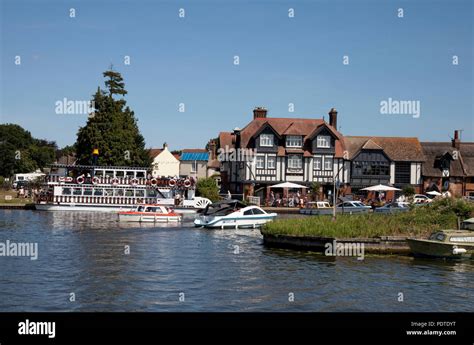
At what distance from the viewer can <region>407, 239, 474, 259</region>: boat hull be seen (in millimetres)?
30766

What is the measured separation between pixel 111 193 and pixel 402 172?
39.7 metres

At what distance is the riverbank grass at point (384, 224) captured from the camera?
34.0 m

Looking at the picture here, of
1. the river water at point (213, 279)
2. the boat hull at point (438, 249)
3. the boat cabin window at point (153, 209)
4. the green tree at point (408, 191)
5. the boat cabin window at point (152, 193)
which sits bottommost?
the river water at point (213, 279)

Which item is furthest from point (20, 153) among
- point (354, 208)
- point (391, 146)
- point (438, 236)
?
point (438, 236)

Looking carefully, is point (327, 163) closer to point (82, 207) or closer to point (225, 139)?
point (225, 139)

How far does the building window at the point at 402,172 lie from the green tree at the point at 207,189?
25656mm

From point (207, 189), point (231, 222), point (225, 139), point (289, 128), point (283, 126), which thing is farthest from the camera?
point (225, 139)

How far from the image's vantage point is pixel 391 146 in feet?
273

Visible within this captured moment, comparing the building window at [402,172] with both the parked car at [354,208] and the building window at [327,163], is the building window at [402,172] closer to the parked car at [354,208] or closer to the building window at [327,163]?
the building window at [327,163]

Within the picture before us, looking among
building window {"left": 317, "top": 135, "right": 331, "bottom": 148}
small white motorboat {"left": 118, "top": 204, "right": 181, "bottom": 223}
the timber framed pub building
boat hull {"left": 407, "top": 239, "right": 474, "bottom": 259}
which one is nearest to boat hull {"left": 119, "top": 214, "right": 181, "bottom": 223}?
small white motorboat {"left": 118, "top": 204, "right": 181, "bottom": 223}

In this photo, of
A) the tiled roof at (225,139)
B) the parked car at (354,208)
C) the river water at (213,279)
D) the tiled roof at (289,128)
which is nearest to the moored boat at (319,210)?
the parked car at (354,208)
